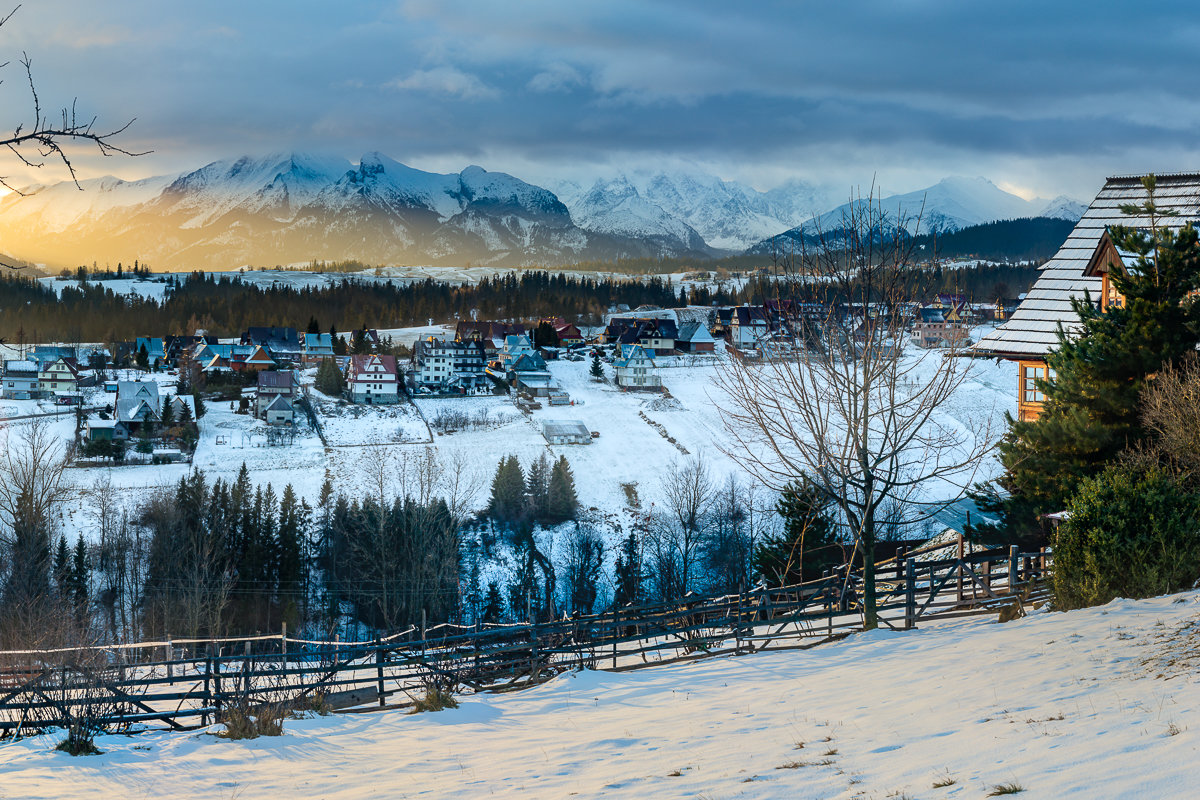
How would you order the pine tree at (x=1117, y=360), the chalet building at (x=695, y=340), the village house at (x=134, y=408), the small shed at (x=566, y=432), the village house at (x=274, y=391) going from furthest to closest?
the chalet building at (x=695, y=340) → the village house at (x=274, y=391) → the small shed at (x=566, y=432) → the village house at (x=134, y=408) → the pine tree at (x=1117, y=360)

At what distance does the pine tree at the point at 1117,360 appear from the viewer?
18984mm

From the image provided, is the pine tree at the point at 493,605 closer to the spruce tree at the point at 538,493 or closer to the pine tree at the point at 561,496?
the spruce tree at the point at 538,493


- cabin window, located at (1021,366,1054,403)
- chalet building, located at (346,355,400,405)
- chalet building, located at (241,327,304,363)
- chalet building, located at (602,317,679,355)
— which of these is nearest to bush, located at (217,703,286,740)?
cabin window, located at (1021,366,1054,403)

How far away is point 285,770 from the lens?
476 inches

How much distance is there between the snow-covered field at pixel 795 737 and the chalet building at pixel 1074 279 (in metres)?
11.4

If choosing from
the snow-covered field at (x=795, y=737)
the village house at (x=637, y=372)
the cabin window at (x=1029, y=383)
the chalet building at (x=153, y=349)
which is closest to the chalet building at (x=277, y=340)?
the chalet building at (x=153, y=349)

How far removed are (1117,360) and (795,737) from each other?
45.0 feet

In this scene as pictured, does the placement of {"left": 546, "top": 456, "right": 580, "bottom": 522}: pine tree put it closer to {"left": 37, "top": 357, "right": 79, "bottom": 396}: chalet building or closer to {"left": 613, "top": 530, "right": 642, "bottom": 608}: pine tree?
{"left": 613, "top": 530, "right": 642, "bottom": 608}: pine tree

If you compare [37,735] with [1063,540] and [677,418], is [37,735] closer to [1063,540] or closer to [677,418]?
[1063,540]

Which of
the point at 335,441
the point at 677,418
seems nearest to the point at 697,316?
the point at 677,418

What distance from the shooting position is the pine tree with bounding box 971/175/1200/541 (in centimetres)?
1898

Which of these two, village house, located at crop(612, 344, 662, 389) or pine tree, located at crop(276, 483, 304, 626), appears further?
village house, located at crop(612, 344, 662, 389)

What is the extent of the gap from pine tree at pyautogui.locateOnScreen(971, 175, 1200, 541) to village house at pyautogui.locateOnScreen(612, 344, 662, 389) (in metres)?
87.3

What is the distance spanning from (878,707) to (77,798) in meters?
10.8
